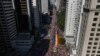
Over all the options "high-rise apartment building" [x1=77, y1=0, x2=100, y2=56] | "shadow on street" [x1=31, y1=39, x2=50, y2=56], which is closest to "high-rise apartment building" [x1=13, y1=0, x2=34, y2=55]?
"shadow on street" [x1=31, y1=39, x2=50, y2=56]

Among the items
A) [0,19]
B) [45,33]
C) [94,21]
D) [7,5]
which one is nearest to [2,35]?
[0,19]

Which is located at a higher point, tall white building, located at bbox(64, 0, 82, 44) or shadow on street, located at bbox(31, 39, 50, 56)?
tall white building, located at bbox(64, 0, 82, 44)

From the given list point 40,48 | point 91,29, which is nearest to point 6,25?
point 40,48

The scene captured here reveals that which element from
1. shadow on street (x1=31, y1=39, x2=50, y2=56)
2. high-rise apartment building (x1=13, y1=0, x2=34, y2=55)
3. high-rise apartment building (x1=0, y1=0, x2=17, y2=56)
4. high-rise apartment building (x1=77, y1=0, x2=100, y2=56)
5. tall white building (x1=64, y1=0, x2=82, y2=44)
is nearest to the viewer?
high-rise apartment building (x1=77, y1=0, x2=100, y2=56)

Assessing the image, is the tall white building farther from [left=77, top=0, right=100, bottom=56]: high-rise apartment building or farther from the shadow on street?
[left=77, top=0, right=100, bottom=56]: high-rise apartment building

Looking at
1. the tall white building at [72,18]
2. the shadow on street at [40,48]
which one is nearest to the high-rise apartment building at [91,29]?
the tall white building at [72,18]

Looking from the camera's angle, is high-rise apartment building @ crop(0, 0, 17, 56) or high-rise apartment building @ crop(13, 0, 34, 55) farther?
high-rise apartment building @ crop(13, 0, 34, 55)

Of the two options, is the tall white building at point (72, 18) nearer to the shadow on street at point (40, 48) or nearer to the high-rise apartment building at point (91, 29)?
the shadow on street at point (40, 48)

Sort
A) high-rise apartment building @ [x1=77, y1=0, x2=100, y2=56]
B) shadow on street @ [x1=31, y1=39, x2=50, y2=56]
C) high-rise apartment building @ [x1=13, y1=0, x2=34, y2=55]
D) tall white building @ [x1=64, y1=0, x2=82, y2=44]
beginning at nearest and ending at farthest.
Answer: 1. high-rise apartment building @ [x1=77, y1=0, x2=100, y2=56]
2. shadow on street @ [x1=31, y1=39, x2=50, y2=56]
3. tall white building @ [x1=64, y1=0, x2=82, y2=44]
4. high-rise apartment building @ [x1=13, y1=0, x2=34, y2=55]
